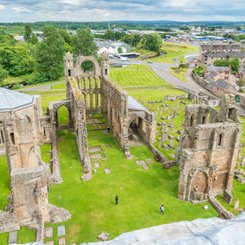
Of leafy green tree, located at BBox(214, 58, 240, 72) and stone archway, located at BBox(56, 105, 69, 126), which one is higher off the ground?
leafy green tree, located at BBox(214, 58, 240, 72)

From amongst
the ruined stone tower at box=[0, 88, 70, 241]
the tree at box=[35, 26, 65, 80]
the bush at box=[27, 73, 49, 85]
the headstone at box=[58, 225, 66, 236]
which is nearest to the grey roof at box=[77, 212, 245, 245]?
the ruined stone tower at box=[0, 88, 70, 241]

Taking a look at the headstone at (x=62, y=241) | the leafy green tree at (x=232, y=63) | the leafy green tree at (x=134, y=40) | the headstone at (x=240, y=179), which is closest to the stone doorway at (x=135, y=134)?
the headstone at (x=240, y=179)

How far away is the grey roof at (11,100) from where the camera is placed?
102 feet

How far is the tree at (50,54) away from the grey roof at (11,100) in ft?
124

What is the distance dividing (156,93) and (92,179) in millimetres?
38394

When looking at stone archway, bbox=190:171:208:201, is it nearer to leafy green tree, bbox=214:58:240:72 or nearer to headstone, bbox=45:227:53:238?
headstone, bbox=45:227:53:238

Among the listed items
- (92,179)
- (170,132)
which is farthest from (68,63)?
(92,179)

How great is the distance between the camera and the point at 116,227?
2027 cm

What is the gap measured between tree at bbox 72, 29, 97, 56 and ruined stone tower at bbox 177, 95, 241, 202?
185 feet

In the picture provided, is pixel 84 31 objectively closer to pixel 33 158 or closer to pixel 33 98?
pixel 33 98

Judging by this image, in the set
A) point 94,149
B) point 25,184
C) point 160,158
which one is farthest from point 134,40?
point 25,184

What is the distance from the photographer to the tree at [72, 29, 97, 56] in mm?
73188

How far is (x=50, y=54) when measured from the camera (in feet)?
224

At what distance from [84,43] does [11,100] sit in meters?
46.8
